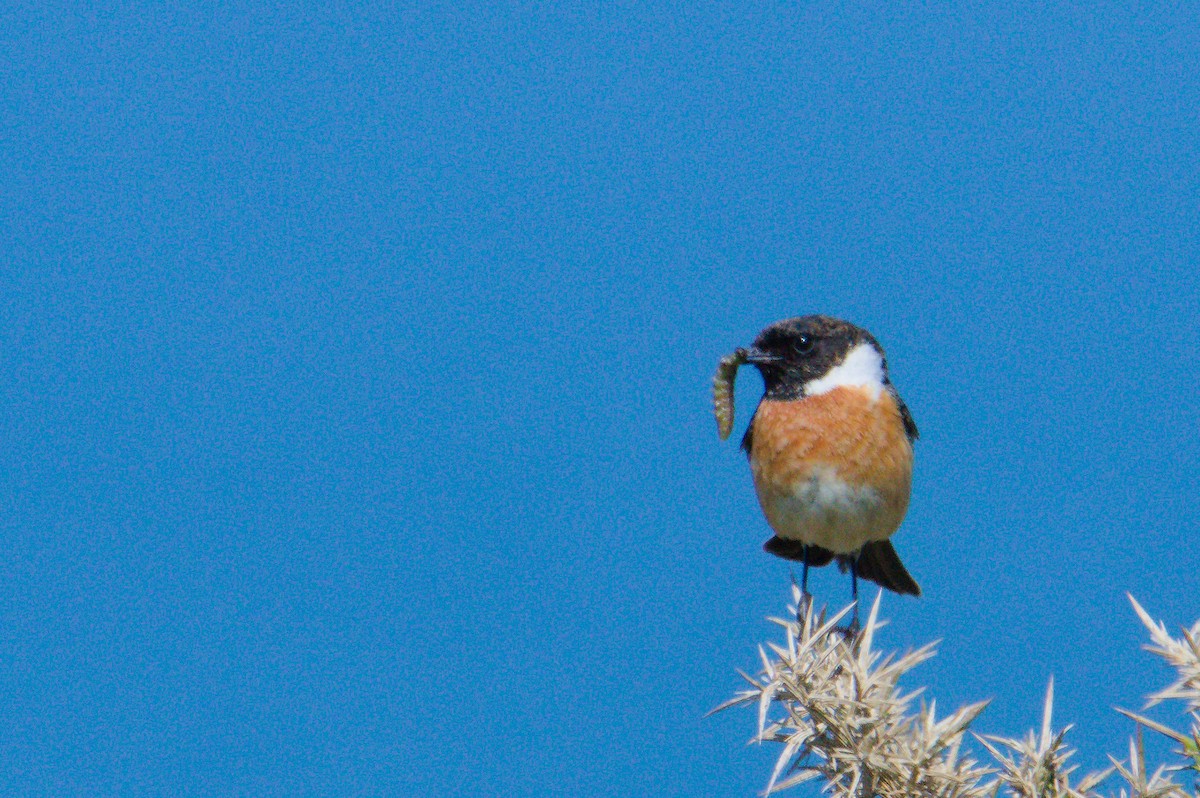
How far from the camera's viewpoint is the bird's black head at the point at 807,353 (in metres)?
4.04

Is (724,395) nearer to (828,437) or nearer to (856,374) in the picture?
(828,437)

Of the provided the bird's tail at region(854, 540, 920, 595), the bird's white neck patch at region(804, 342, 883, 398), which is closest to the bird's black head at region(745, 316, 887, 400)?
the bird's white neck patch at region(804, 342, 883, 398)

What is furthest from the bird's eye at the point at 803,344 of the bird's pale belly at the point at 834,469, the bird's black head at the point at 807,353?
the bird's pale belly at the point at 834,469

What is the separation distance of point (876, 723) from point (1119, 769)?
15.6 inches

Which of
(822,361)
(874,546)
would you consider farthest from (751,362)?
(874,546)

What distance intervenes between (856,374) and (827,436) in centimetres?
27

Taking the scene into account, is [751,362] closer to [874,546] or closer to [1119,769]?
[874,546]

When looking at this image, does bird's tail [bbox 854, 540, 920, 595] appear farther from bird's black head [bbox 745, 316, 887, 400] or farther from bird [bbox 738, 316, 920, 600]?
bird's black head [bbox 745, 316, 887, 400]

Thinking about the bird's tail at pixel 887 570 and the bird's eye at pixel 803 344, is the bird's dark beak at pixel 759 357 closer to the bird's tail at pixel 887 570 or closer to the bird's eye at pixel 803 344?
the bird's eye at pixel 803 344

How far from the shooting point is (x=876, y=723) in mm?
2059

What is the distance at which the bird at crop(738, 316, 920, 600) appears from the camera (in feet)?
12.8

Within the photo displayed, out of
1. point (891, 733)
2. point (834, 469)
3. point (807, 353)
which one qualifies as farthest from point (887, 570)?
point (891, 733)

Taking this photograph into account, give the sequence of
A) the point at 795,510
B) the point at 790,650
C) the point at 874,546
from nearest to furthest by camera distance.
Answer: the point at 790,650
the point at 795,510
the point at 874,546

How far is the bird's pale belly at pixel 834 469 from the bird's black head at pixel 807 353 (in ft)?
0.25
